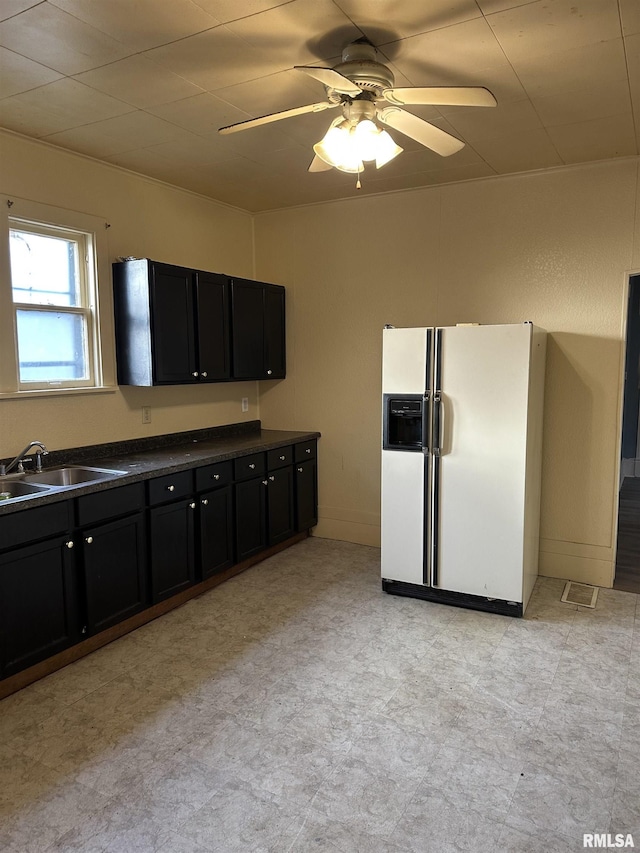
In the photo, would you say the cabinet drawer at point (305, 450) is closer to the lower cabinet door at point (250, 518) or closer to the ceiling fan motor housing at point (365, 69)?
the lower cabinet door at point (250, 518)

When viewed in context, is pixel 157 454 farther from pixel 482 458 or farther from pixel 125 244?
pixel 482 458

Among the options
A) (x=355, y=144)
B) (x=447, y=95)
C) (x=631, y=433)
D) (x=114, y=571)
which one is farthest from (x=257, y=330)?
(x=631, y=433)

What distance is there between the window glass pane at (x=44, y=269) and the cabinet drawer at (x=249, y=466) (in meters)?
1.43

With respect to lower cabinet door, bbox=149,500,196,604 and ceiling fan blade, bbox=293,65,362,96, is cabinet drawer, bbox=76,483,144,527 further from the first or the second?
ceiling fan blade, bbox=293,65,362,96

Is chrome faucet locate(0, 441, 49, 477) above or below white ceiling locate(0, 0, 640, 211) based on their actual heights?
below

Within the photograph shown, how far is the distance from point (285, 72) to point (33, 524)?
2278mm

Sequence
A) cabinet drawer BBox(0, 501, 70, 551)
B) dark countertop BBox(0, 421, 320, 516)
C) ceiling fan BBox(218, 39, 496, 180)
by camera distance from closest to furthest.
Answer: ceiling fan BBox(218, 39, 496, 180), cabinet drawer BBox(0, 501, 70, 551), dark countertop BBox(0, 421, 320, 516)

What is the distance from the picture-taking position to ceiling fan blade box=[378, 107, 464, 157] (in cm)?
232

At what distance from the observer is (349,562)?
4.42 meters

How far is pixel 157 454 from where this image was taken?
153 inches

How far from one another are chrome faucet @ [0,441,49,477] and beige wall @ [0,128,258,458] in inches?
3.2

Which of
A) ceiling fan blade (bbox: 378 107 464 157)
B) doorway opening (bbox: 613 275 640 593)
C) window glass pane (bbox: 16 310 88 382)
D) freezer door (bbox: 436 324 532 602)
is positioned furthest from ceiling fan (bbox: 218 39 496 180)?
doorway opening (bbox: 613 275 640 593)

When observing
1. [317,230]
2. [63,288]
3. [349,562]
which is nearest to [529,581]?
[349,562]

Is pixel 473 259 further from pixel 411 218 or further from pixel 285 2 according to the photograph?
pixel 285 2
